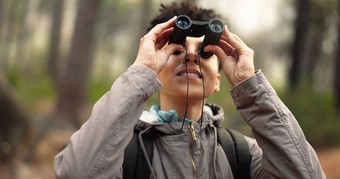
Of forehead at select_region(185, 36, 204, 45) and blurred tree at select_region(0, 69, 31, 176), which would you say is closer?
forehead at select_region(185, 36, 204, 45)

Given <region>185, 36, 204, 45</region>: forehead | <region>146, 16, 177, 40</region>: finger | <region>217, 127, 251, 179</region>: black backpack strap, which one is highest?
<region>146, 16, 177, 40</region>: finger

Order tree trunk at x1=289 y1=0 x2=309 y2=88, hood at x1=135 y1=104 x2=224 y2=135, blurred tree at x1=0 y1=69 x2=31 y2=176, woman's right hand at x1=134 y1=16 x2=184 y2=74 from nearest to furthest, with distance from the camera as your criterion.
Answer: woman's right hand at x1=134 y1=16 x2=184 y2=74, hood at x1=135 y1=104 x2=224 y2=135, blurred tree at x1=0 y1=69 x2=31 y2=176, tree trunk at x1=289 y1=0 x2=309 y2=88

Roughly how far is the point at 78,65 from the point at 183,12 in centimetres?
796

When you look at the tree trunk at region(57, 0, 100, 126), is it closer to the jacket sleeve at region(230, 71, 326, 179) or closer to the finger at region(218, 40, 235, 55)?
the finger at region(218, 40, 235, 55)

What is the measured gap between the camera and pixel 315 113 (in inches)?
A: 443

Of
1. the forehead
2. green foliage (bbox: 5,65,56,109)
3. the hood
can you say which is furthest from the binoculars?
green foliage (bbox: 5,65,56,109)

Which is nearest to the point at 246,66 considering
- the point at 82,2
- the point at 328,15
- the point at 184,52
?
the point at 184,52

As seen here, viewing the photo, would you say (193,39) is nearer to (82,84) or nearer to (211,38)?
(211,38)

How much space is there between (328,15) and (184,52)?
16.1 metres

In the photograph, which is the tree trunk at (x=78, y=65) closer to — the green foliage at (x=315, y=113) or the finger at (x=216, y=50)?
the green foliage at (x=315, y=113)

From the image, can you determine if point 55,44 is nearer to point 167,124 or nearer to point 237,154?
point 167,124

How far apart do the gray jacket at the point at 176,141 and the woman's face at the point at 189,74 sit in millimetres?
238

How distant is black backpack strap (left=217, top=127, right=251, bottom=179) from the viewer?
7.56 feet

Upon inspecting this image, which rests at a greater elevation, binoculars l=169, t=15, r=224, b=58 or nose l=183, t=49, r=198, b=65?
binoculars l=169, t=15, r=224, b=58
